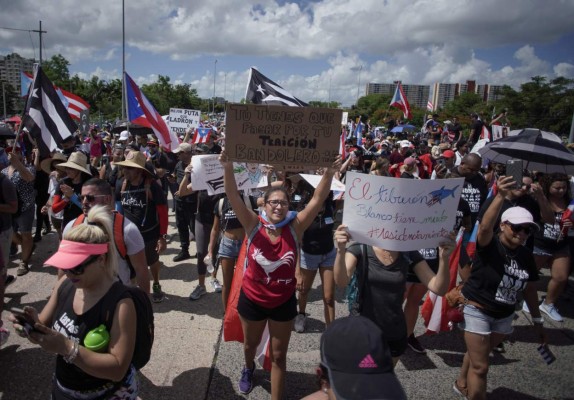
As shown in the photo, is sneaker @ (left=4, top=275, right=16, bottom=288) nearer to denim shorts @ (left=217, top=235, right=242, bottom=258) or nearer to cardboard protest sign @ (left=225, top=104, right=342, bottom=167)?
denim shorts @ (left=217, top=235, right=242, bottom=258)

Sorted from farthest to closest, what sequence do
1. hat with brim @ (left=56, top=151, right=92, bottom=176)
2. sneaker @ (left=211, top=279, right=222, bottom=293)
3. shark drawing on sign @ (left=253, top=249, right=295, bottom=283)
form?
sneaker @ (left=211, top=279, right=222, bottom=293)
hat with brim @ (left=56, top=151, right=92, bottom=176)
shark drawing on sign @ (left=253, top=249, right=295, bottom=283)

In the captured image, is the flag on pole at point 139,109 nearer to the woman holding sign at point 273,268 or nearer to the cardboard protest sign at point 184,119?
the cardboard protest sign at point 184,119

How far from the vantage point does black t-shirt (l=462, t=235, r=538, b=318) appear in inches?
121

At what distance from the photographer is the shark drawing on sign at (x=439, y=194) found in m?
2.64

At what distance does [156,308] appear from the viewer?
4926mm

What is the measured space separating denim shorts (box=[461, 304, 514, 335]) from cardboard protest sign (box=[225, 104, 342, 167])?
Answer: 173 centimetres

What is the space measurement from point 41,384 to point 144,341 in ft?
6.81

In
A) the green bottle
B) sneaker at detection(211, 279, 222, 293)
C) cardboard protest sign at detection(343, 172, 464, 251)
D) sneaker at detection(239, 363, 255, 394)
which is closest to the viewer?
the green bottle

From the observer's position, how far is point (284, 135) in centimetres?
321

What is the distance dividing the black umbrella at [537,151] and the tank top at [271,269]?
2904 millimetres

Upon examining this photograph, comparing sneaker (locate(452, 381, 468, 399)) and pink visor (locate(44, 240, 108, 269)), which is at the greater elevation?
pink visor (locate(44, 240, 108, 269))

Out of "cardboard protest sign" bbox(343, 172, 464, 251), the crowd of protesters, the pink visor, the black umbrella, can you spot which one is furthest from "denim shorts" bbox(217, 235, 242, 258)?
the black umbrella

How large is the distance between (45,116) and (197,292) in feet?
11.3

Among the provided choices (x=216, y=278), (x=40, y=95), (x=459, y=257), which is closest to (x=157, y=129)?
(x=40, y=95)
